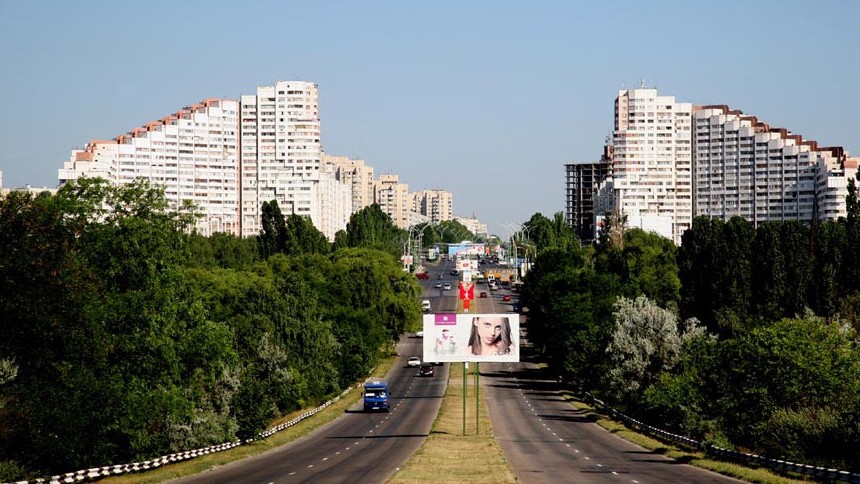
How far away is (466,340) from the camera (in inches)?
3086

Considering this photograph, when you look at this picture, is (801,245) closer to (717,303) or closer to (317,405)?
(717,303)

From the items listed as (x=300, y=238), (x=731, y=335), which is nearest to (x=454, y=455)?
(x=731, y=335)

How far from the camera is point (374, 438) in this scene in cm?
8019

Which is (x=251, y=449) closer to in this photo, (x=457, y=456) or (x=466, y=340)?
(x=457, y=456)

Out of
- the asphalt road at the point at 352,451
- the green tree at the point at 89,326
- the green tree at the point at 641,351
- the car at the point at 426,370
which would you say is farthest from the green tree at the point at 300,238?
the green tree at the point at 89,326

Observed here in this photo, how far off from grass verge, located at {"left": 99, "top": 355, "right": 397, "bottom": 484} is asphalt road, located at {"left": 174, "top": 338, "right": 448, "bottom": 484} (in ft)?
2.56

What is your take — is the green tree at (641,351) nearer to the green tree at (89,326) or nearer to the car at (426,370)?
the green tree at (89,326)

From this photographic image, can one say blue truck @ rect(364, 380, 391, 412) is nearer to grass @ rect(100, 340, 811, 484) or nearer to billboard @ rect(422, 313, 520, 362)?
grass @ rect(100, 340, 811, 484)

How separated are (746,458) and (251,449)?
27.8 m

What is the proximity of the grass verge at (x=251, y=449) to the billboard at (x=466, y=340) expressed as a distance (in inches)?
427

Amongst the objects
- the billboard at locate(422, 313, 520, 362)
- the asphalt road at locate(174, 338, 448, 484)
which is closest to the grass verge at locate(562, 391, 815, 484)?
the billboard at locate(422, 313, 520, 362)

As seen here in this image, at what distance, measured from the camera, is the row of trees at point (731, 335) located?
6606 centimetres

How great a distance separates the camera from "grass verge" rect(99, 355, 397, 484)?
181ft

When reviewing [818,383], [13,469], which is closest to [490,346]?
[818,383]
